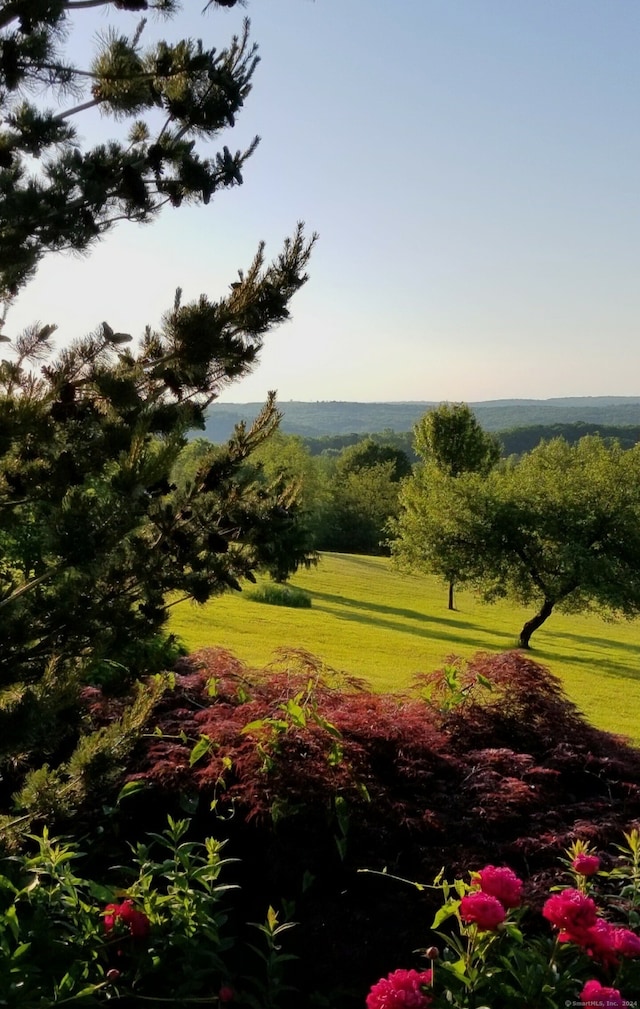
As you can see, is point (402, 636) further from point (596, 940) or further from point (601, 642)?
point (596, 940)

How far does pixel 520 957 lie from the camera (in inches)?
112

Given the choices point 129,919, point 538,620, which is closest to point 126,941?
point 129,919

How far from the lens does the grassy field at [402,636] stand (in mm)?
11919

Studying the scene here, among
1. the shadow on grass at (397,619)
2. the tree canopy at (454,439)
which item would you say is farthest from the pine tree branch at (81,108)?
the tree canopy at (454,439)

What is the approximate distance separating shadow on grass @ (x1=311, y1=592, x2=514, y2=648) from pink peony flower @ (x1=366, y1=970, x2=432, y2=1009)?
1754 centimetres

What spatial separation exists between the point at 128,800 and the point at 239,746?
665 millimetres

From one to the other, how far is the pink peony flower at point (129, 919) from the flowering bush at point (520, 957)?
98cm

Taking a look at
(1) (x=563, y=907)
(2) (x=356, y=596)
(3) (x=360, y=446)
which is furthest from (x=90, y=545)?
(3) (x=360, y=446)

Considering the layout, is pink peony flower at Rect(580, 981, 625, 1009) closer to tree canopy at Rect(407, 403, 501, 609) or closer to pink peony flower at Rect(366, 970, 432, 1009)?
pink peony flower at Rect(366, 970, 432, 1009)

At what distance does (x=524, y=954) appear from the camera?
2.84 metres

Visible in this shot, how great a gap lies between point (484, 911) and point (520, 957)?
44cm

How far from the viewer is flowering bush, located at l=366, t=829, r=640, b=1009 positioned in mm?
2613

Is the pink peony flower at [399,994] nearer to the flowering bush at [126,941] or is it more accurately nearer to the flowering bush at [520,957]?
the flowering bush at [520,957]

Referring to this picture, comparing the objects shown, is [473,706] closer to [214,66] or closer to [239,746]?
[239,746]
